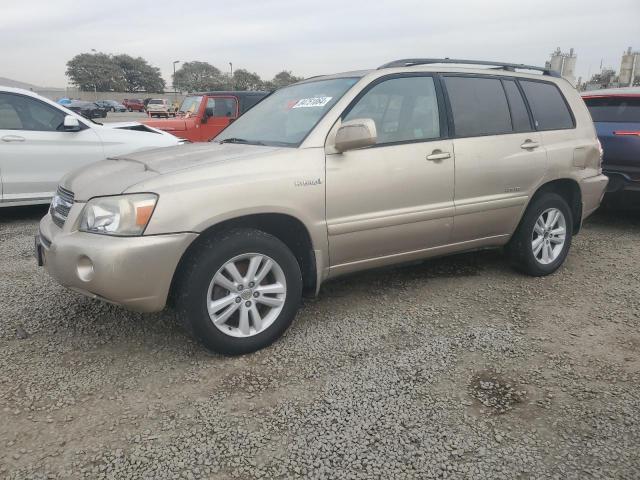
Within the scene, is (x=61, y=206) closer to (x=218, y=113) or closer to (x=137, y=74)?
(x=218, y=113)

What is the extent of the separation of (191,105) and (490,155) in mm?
8340

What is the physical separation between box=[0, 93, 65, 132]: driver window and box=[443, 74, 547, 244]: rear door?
4944 mm

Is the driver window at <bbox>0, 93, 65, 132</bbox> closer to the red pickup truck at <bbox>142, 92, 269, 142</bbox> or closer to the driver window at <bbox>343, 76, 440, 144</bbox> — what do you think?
the red pickup truck at <bbox>142, 92, 269, 142</bbox>

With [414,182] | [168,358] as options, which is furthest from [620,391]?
[168,358]

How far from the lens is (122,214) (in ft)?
8.84

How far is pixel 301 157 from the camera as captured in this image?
315 centimetres

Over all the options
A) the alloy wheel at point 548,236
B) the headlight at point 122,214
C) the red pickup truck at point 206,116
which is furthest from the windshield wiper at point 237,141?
the red pickup truck at point 206,116

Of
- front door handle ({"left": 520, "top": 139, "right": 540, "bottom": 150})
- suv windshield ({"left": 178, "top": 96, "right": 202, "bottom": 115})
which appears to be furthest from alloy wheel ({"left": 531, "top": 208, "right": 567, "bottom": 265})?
suv windshield ({"left": 178, "top": 96, "right": 202, "bottom": 115})

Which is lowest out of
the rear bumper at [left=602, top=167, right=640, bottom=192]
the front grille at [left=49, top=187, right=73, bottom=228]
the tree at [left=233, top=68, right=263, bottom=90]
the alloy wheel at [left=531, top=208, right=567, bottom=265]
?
the alloy wheel at [left=531, top=208, right=567, bottom=265]

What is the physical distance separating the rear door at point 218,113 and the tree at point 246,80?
6720cm

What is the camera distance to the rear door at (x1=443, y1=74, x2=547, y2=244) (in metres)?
3.84

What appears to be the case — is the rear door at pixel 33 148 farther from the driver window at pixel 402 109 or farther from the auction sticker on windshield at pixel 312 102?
the driver window at pixel 402 109

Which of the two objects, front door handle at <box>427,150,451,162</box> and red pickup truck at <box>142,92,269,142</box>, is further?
red pickup truck at <box>142,92,269,142</box>

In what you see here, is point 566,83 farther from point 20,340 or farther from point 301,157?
point 20,340
